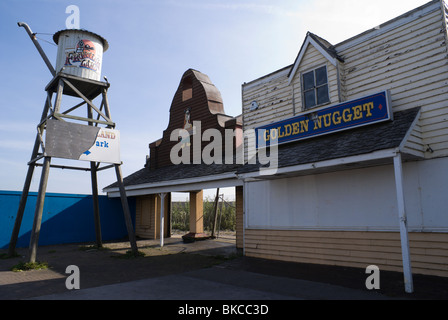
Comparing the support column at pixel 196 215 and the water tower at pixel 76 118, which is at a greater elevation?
the water tower at pixel 76 118

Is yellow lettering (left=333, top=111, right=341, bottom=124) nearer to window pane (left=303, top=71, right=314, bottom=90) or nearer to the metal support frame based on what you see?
window pane (left=303, top=71, right=314, bottom=90)

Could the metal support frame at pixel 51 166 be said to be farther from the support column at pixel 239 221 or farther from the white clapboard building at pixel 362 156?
the white clapboard building at pixel 362 156

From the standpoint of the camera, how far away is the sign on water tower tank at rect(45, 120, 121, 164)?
35.9 ft

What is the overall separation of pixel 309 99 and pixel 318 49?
5.58ft

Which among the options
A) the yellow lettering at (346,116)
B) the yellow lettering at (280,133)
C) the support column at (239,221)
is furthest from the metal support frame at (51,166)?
the yellow lettering at (346,116)

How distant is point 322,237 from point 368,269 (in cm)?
160

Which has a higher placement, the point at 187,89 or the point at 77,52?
the point at 187,89

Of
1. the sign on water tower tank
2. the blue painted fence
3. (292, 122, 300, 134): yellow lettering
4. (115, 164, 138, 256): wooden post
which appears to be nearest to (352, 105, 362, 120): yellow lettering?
(292, 122, 300, 134): yellow lettering

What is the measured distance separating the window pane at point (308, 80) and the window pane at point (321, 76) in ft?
0.64

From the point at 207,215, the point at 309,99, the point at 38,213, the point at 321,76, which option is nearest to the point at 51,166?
the point at 38,213

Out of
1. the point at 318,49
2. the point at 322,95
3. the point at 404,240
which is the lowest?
the point at 404,240

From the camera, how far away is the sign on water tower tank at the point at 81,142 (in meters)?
10.9

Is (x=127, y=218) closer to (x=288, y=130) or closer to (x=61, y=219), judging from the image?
(x=61, y=219)

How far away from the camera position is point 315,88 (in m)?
10.8
